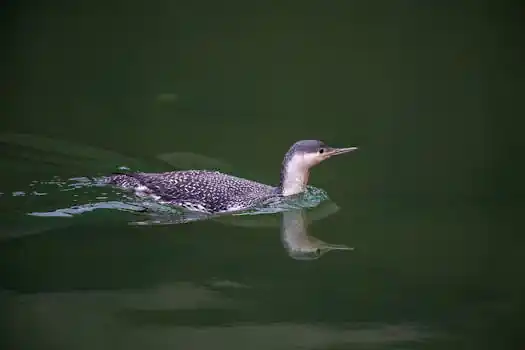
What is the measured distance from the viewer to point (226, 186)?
5.69 metres

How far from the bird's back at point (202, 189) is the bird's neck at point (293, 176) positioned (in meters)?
0.09

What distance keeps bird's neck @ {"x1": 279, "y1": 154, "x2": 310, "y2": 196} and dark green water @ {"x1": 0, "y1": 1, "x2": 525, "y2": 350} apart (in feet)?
0.85

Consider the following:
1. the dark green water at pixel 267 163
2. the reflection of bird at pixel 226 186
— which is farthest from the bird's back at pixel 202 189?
the dark green water at pixel 267 163

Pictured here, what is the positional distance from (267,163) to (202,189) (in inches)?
48.6

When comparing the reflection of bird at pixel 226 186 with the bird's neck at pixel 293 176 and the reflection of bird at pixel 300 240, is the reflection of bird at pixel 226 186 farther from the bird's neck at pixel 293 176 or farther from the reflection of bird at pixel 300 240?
the reflection of bird at pixel 300 240

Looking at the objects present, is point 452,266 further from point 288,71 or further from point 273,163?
point 288,71

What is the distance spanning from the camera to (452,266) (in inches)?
191

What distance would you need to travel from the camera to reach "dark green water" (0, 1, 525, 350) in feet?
13.8

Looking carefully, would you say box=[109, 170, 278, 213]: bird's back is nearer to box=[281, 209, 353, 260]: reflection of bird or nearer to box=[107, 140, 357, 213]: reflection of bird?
box=[107, 140, 357, 213]: reflection of bird

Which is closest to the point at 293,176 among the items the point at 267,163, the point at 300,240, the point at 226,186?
the point at 226,186

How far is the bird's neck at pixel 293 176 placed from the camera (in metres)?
5.69

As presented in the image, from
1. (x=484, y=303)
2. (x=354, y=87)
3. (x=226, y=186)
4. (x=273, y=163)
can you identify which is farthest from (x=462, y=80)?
(x=484, y=303)

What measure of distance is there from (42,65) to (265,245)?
461 centimetres

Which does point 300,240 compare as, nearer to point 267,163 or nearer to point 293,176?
point 293,176
